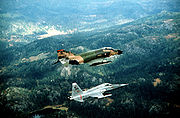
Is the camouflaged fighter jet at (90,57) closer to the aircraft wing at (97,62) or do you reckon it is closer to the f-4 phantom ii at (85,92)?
the aircraft wing at (97,62)

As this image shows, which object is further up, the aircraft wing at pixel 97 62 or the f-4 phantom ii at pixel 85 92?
the aircraft wing at pixel 97 62

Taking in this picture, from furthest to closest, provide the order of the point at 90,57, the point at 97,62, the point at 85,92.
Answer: the point at 85,92
the point at 97,62
the point at 90,57

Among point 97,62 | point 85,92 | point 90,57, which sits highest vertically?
point 90,57

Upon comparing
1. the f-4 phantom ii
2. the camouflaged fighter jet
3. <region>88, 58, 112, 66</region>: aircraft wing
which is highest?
the camouflaged fighter jet

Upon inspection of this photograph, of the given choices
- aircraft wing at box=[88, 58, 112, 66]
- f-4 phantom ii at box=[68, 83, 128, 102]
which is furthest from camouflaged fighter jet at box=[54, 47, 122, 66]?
f-4 phantom ii at box=[68, 83, 128, 102]

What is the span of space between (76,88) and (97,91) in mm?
17269

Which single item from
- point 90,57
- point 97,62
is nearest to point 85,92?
point 97,62

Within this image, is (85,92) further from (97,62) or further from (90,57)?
(90,57)

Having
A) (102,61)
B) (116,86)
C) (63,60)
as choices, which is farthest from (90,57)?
(116,86)

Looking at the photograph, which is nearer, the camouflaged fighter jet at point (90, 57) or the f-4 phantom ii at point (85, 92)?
the camouflaged fighter jet at point (90, 57)

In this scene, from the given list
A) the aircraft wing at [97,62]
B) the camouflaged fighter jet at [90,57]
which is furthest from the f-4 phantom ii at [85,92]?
the aircraft wing at [97,62]

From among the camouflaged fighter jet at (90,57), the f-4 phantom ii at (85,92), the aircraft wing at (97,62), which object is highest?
the camouflaged fighter jet at (90,57)

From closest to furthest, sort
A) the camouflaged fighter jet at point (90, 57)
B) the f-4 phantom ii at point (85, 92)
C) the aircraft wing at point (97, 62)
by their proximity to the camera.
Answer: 1. the camouflaged fighter jet at point (90, 57)
2. the aircraft wing at point (97, 62)
3. the f-4 phantom ii at point (85, 92)

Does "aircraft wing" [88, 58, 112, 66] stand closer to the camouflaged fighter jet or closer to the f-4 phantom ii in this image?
the camouflaged fighter jet
